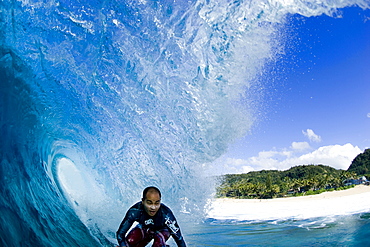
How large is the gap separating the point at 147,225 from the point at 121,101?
605cm

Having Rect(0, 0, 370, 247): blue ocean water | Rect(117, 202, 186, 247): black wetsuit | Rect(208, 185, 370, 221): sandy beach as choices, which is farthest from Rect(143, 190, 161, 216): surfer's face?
Rect(208, 185, 370, 221): sandy beach

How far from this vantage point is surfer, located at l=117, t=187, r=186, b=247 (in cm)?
268

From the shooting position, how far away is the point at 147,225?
2787 millimetres

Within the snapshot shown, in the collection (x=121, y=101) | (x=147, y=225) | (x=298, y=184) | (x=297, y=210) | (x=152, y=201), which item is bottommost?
(x=297, y=210)

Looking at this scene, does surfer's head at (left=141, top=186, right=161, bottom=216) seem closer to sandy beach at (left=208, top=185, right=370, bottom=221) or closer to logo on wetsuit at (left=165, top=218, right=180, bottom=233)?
logo on wetsuit at (left=165, top=218, right=180, bottom=233)

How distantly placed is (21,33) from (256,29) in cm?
566

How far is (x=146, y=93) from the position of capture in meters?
8.26

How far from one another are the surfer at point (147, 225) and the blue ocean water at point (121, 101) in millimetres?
2627

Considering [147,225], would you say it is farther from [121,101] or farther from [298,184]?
[298,184]

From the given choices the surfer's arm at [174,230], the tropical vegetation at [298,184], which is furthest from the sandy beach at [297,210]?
the tropical vegetation at [298,184]

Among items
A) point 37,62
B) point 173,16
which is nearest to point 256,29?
point 173,16

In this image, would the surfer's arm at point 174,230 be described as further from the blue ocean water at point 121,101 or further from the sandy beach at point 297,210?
→ the sandy beach at point 297,210

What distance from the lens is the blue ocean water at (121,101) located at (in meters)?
6.10

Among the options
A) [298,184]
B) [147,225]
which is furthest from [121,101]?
[298,184]
